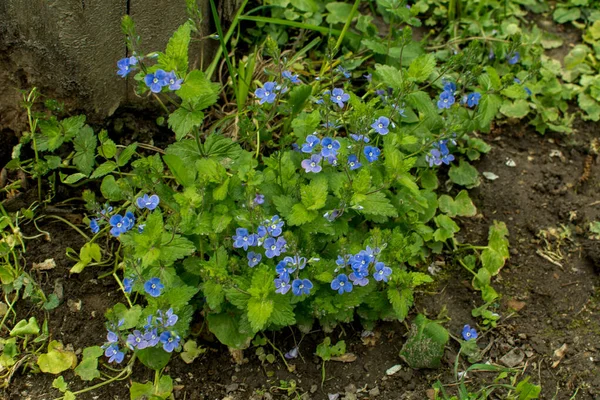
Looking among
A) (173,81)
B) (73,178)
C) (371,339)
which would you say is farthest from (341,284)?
(73,178)

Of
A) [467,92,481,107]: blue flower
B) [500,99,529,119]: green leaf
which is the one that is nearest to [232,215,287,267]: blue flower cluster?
[467,92,481,107]: blue flower

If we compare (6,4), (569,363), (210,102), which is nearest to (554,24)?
(569,363)

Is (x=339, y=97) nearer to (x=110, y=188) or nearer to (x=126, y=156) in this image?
(x=126, y=156)

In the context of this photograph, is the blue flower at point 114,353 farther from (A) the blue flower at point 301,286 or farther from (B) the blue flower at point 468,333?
(B) the blue flower at point 468,333

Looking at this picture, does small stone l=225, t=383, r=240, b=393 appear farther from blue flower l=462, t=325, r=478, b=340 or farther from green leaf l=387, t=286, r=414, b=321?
blue flower l=462, t=325, r=478, b=340

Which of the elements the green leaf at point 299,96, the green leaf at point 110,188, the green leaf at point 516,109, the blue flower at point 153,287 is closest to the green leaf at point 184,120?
the green leaf at point 110,188

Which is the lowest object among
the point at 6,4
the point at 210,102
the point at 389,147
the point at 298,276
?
the point at 298,276

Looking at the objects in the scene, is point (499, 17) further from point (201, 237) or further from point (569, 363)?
point (201, 237)
